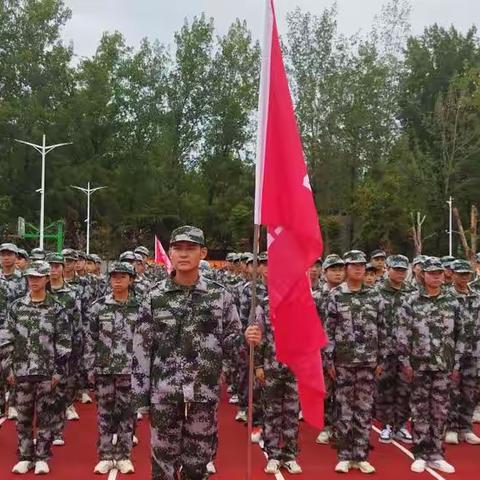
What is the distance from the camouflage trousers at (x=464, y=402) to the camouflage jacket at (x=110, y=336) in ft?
12.3

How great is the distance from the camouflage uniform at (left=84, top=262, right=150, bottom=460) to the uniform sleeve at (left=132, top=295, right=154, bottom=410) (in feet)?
6.55

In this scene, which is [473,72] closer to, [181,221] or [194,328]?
[181,221]

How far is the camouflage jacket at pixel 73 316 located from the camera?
24.5ft

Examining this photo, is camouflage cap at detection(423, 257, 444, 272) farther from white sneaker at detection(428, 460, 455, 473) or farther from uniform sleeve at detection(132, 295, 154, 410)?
uniform sleeve at detection(132, 295, 154, 410)

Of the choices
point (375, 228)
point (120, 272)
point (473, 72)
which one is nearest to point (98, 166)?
point (375, 228)

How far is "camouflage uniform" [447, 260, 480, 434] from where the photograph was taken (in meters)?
8.21

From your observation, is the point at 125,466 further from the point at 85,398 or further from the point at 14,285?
the point at 85,398

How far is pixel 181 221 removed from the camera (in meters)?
46.9

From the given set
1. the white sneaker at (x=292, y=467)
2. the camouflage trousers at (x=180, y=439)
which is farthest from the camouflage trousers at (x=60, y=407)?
the camouflage trousers at (x=180, y=439)

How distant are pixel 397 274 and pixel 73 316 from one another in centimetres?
345

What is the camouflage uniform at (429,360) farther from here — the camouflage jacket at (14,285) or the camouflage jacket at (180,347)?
the camouflage jacket at (14,285)

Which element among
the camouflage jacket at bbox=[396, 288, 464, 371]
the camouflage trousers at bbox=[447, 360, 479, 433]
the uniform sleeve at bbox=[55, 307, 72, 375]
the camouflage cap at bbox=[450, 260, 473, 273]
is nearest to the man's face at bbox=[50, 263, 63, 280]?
the uniform sleeve at bbox=[55, 307, 72, 375]

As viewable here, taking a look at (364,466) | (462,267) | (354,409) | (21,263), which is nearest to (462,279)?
(462,267)

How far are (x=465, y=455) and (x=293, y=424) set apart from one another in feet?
6.41
